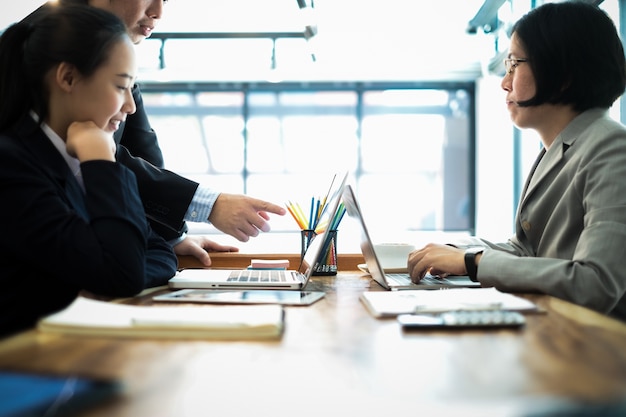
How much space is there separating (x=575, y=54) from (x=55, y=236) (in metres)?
1.20

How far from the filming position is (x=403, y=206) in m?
8.11

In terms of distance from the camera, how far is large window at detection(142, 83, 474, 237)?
7.60m

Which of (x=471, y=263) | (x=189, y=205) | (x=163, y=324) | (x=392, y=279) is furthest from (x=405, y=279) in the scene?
(x=163, y=324)

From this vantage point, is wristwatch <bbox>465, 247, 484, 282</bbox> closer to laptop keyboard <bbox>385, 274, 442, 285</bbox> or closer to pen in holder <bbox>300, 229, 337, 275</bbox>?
laptop keyboard <bbox>385, 274, 442, 285</bbox>

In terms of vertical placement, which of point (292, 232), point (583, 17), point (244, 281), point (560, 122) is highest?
point (583, 17)

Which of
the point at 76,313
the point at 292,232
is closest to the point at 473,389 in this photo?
the point at 76,313

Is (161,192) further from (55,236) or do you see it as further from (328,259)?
(55,236)

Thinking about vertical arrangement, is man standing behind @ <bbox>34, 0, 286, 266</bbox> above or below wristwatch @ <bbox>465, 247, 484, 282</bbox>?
above

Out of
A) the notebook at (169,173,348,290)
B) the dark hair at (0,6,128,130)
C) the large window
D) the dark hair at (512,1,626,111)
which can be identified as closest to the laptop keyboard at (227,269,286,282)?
the notebook at (169,173,348,290)

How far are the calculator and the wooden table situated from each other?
1 centimetres

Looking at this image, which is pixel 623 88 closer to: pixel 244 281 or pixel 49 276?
pixel 244 281

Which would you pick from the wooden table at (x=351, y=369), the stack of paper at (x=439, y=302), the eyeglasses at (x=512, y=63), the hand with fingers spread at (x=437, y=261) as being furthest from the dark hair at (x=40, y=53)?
the eyeglasses at (x=512, y=63)

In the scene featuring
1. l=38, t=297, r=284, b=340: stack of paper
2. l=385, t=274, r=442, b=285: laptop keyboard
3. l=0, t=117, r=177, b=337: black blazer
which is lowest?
l=385, t=274, r=442, b=285: laptop keyboard

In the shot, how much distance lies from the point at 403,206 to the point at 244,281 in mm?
6975
